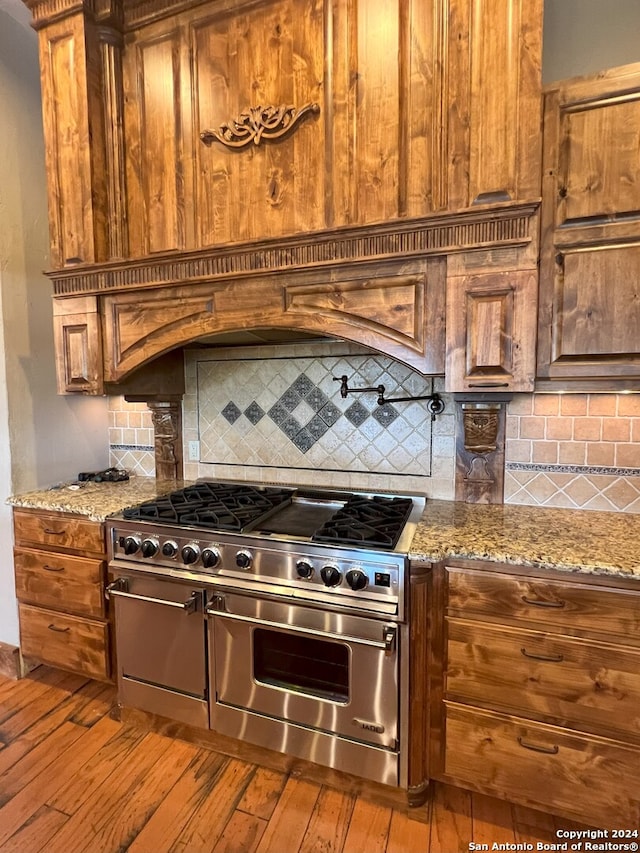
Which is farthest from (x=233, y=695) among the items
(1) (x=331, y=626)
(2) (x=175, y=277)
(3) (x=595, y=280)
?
(3) (x=595, y=280)

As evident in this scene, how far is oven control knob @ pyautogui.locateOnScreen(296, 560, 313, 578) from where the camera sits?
1.62m


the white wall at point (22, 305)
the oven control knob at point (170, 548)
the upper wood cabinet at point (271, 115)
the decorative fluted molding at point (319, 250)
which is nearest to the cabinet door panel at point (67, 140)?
the upper wood cabinet at point (271, 115)

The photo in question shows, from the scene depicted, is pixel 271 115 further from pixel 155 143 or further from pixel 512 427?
pixel 512 427

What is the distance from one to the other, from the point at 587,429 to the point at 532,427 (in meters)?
0.21

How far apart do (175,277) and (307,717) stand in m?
1.90

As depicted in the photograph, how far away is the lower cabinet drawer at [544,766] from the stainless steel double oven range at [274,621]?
0.70 feet

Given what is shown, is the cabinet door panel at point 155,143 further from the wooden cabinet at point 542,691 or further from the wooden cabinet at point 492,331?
the wooden cabinet at point 542,691

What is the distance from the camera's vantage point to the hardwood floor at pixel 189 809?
1.51 metres

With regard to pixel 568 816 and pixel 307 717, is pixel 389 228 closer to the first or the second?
pixel 307 717

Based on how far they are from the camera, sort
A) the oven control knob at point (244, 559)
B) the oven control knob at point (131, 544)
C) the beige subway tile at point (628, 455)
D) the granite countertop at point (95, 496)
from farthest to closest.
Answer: the granite countertop at point (95, 496) → the oven control knob at point (131, 544) → the beige subway tile at point (628, 455) → the oven control knob at point (244, 559)

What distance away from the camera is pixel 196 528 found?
5.95 feet

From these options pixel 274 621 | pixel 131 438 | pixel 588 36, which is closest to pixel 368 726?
pixel 274 621

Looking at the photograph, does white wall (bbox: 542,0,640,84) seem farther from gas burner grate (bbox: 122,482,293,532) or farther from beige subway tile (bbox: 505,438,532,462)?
gas burner grate (bbox: 122,482,293,532)

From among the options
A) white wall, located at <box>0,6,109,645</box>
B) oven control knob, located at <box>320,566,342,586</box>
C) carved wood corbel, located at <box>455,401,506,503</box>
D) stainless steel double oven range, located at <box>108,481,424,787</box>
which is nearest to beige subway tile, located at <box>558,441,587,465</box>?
carved wood corbel, located at <box>455,401,506,503</box>
